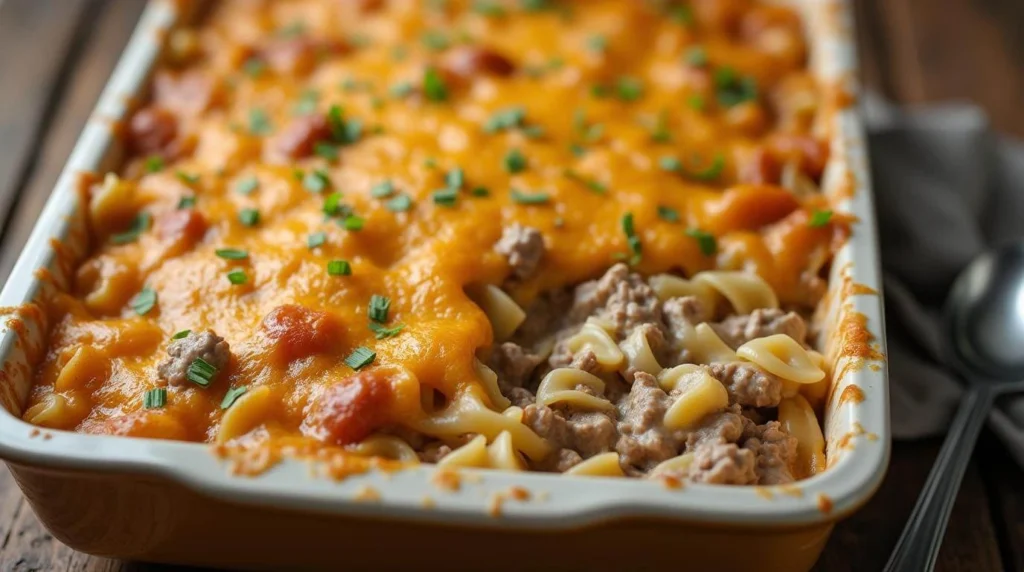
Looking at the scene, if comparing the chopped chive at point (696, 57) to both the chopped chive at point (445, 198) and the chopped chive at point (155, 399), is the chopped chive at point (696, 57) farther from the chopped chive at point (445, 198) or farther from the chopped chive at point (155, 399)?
the chopped chive at point (155, 399)

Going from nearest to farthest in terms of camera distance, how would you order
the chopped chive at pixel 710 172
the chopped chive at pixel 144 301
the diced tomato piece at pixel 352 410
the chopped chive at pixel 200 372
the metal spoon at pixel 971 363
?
the diced tomato piece at pixel 352 410
the chopped chive at pixel 200 372
the metal spoon at pixel 971 363
the chopped chive at pixel 144 301
the chopped chive at pixel 710 172

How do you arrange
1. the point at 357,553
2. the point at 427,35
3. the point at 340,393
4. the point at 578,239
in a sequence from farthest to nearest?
the point at 427,35
the point at 578,239
the point at 340,393
the point at 357,553

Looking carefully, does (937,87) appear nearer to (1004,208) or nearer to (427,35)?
(1004,208)

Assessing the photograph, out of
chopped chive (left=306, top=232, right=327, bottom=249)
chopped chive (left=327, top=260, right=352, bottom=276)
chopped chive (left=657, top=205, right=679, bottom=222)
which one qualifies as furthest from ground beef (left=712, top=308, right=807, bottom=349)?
chopped chive (left=306, top=232, right=327, bottom=249)

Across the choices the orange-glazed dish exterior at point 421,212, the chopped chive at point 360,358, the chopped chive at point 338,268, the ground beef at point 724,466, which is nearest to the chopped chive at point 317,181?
the orange-glazed dish exterior at point 421,212

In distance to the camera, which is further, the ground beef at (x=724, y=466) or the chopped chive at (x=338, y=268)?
the chopped chive at (x=338, y=268)

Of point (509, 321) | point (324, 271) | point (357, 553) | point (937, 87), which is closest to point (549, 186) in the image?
point (509, 321)

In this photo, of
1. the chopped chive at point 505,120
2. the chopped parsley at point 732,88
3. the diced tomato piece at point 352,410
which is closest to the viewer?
the diced tomato piece at point 352,410
